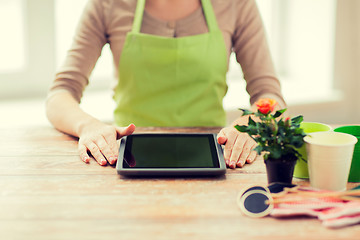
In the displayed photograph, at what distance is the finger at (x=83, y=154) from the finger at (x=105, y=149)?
1.4 inches

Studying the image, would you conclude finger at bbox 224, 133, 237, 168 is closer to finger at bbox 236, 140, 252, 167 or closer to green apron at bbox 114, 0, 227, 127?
finger at bbox 236, 140, 252, 167

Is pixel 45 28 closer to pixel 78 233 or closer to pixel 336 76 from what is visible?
pixel 336 76

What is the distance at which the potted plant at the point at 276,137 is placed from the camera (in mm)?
929

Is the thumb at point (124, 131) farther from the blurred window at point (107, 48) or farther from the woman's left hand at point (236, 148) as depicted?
the blurred window at point (107, 48)

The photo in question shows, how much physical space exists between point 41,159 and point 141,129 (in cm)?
37

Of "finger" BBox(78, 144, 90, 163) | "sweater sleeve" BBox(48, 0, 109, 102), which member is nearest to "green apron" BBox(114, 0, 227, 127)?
"sweater sleeve" BBox(48, 0, 109, 102)

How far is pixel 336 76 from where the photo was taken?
9.32 feet

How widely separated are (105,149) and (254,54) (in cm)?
77

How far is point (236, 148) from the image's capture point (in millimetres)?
1211

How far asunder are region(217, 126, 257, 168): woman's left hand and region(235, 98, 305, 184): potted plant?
19cm

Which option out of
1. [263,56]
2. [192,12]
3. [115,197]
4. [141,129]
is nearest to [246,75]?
[263,56]

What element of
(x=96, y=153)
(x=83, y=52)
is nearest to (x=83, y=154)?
(x=96, y=153)

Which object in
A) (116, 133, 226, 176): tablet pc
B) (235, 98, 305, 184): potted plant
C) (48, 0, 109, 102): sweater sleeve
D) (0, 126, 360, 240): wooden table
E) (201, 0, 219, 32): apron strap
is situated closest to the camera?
(0, 126, 360, 240): wooden table

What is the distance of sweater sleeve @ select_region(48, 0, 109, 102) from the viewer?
1.68 meters
